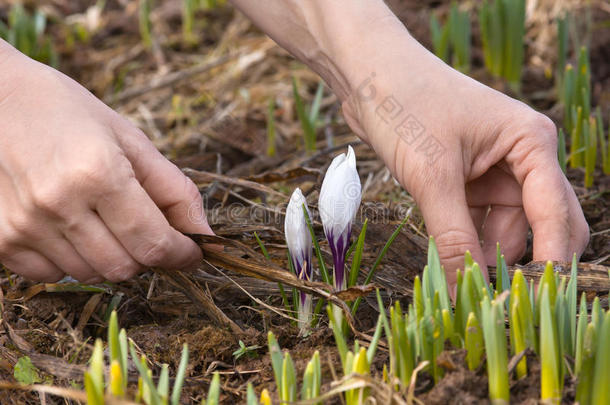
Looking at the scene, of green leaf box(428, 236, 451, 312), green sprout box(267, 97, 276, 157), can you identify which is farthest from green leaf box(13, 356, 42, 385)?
green sprout box(267, 97, 276, 157)

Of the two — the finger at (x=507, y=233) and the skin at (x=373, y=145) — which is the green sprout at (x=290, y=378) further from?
the finger at (x=507, y=233)

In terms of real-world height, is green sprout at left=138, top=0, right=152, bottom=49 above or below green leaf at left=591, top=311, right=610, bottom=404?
above

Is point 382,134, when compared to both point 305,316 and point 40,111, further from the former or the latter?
point 40,111

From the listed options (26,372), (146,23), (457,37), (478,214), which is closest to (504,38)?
(457,37)

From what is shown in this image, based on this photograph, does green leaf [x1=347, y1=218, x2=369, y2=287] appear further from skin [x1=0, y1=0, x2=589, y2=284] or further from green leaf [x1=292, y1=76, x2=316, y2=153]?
green leaf [x1=292, y1=76, x2=316, y2=153]

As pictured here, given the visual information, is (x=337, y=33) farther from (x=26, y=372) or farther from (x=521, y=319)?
(x=26, y=372)

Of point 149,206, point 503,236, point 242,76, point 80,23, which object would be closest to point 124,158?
point 149,206

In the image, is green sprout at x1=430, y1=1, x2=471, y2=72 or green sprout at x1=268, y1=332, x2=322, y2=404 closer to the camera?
green sprout at x1=268, y1=332, x2=322, y2=404

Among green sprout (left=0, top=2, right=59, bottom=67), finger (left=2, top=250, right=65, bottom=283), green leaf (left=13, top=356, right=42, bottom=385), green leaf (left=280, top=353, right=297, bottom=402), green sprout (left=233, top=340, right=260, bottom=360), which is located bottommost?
green leaf (left=13, top=356, right=42, bottom=385)
